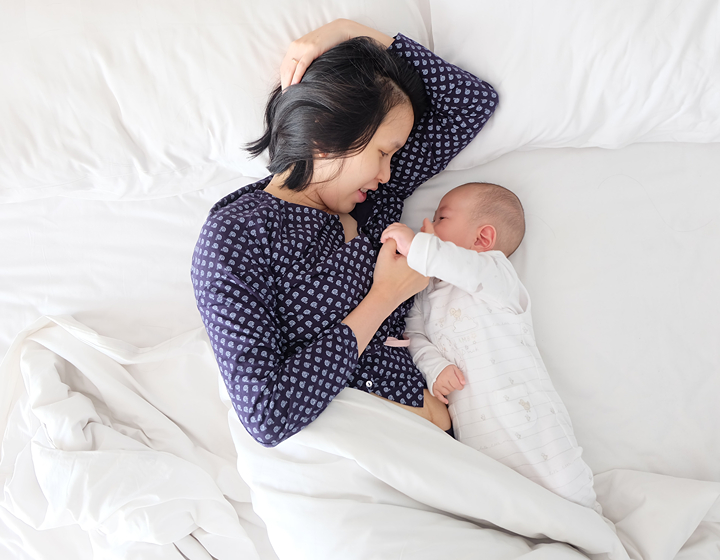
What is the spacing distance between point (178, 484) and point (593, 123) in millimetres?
1284

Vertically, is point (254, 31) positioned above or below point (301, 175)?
above

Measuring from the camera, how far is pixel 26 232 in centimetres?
135

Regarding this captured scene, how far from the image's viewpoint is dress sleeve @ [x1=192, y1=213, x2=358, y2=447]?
95cm

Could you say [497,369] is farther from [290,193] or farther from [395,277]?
[290,193]

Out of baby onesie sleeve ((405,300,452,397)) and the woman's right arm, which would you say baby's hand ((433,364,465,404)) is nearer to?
baby onesie sleeve ((405,300,452,397))

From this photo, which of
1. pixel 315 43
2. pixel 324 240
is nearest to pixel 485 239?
pixel 324 240

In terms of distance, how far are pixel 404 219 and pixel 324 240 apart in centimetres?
30

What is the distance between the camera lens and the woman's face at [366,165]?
1.06 meters

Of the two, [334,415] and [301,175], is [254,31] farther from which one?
[334,415]

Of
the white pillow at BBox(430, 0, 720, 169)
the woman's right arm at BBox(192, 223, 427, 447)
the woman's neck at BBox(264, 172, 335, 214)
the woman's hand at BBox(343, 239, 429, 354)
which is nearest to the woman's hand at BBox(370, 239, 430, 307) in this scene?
the woman's hand at BBox(343, 239, 429, 354)

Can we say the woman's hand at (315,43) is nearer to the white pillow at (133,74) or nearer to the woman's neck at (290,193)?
the white pillow at (133,74)

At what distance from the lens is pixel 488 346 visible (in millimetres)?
1113

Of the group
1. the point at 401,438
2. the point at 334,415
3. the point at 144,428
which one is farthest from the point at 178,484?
the point at 401,438

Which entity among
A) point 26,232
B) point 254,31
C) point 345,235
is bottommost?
point 26,232
